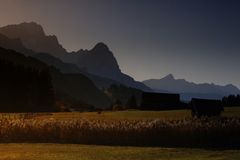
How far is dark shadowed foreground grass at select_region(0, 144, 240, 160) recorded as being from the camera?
32.8m

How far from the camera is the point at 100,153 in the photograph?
35.7 metres

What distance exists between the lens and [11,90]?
125 metres

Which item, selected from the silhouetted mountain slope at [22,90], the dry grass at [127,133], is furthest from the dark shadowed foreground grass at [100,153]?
the silhouetted mountain slope at [22,90]

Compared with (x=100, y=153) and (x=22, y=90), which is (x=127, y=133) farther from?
(x=22, y=90)

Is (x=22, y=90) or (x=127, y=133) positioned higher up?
(x=22, y=90)

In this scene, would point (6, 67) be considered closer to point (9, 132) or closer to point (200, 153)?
point (9, 132)

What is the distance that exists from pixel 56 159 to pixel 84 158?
1947 mm

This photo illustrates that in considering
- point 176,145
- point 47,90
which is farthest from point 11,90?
point 176,145

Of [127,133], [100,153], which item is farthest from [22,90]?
[100,153]

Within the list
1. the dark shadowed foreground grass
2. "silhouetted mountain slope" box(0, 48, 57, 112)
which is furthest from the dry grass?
"silhouetted mountain slope" box(0, 48, 57, 112)

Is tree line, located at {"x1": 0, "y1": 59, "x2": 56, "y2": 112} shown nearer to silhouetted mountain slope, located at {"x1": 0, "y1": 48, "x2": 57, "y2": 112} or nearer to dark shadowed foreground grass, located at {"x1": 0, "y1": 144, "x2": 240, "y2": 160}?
silhouetted mountain slope, located at {"x1": 0, "y1": 48, "x2": 57, "y2": 112}

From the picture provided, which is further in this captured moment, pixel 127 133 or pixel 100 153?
pixel 127 133

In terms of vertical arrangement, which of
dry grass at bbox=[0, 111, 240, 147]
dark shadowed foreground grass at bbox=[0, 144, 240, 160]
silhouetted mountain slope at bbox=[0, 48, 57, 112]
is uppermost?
silhouetted mountain slope at bbox=[0, 48, 57, 112]

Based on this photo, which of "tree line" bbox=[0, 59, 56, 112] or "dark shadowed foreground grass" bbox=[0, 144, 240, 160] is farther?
"tree line" bbox=[0, 59, 56, 112]
